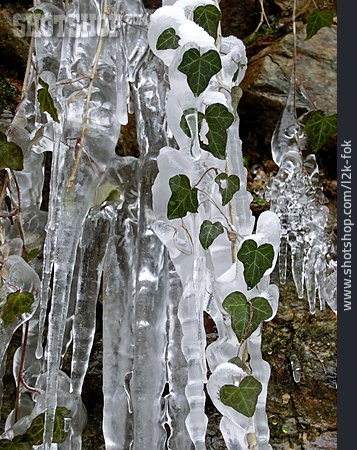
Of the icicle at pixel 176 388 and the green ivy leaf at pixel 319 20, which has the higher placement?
the green ivy leaf at pixel 319 20

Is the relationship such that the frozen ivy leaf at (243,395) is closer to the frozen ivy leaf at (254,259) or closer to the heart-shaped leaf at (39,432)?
the frozen ivy leaf at (254,259)

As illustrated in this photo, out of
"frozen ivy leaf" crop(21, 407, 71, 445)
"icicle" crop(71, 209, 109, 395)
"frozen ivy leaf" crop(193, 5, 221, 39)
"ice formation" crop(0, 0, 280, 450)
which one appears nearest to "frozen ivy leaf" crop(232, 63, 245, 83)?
"ice formation" crop(0, 0, 280, 450)

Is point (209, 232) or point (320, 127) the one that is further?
point (320, 127)

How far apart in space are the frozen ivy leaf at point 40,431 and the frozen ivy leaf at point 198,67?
596 millimetres

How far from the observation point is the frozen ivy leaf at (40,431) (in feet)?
4.04

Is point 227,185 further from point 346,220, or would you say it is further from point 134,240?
point 346,220

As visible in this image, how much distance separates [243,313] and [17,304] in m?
0.45

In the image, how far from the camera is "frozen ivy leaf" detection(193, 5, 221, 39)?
3.82 ft

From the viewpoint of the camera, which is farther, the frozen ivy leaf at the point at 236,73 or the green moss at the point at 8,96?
the green moss at the point at 8,96

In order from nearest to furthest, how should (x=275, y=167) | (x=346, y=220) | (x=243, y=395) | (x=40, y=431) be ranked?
(x=243, y=395) < (x=40, y=431) < (x=346, y=220) < (x=275, y=167)

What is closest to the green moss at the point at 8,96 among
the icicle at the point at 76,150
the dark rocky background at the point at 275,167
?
the dark rocky background at the point at 275,167

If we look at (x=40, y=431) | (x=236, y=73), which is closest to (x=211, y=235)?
(x=236, y=73)

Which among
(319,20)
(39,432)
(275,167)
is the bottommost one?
(39,432)

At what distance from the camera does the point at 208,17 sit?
1167mm
